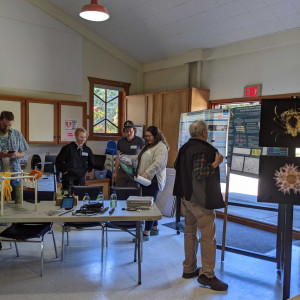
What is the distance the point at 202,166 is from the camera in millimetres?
2742

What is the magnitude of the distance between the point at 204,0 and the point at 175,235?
334 cm

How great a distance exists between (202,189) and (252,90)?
2.69 metres

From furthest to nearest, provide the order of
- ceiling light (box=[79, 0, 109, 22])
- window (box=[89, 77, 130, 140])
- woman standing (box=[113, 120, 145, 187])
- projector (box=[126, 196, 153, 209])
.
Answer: window (box=[89, 77, 130, 140]) → woman standing (box=[113, 120, 145, 187]) → ceiling light (box=[79, 0, 109, 22]) → projector (box=[126, 196, 153, 209])

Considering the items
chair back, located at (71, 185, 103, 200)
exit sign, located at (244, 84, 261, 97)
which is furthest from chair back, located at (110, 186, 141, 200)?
exit sign, located at (244, 84, 261, 97)

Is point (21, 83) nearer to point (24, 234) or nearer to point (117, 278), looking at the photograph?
point (24, 234)

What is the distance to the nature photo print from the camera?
2668mm

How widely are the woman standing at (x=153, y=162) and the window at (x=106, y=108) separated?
2.60 meters

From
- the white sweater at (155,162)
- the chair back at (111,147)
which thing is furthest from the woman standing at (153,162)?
the chair back at (111,147)

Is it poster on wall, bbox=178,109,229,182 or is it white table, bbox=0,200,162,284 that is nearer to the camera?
white table, bbox=0,200,162,284

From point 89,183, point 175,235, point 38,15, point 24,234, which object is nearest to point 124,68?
point 38,15

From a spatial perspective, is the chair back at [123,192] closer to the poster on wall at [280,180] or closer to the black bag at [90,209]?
the black bag at [90,209]

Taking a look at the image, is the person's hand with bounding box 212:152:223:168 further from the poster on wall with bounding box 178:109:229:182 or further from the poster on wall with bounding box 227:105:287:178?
the poster on wall with bounding box 178:109:229:182

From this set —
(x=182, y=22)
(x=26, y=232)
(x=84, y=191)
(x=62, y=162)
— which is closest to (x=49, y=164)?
(x=62, y=162)

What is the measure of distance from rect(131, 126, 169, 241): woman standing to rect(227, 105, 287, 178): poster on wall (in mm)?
855
